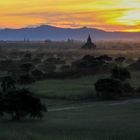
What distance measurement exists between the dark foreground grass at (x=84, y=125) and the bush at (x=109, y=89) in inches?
248

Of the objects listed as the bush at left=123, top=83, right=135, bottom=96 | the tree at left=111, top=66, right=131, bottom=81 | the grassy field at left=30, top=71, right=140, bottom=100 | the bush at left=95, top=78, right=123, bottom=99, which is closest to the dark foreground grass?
the bush at left=95, top=78, right=123, bottom=99

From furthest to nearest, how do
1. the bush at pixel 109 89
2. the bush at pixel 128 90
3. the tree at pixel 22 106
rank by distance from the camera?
the bush at pixel 128 90 → the bush at pixel 109 89 → the tree at pixel 22 106

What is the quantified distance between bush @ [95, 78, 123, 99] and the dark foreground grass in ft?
20.7

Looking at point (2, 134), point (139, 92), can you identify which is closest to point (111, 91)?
point (139, 92)

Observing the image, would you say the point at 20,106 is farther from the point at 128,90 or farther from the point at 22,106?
the point at 128,90

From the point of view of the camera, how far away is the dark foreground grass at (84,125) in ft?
76.2

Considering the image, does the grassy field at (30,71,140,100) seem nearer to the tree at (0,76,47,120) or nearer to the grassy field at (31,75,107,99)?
the grassy field at (31,75,107,99)

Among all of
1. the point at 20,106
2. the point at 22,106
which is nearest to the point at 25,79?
the point at 22,106

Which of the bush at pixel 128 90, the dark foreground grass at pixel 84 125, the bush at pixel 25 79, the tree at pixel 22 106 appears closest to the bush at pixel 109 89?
the bush at pixel 128 90

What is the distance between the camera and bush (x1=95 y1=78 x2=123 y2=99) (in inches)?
1978

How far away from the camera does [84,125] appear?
95.2 feet

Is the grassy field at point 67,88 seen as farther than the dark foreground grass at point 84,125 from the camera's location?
Yes

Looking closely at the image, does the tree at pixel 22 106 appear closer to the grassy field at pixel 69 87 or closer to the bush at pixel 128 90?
the grassy field at pixel 69 87

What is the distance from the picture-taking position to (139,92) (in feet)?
175
